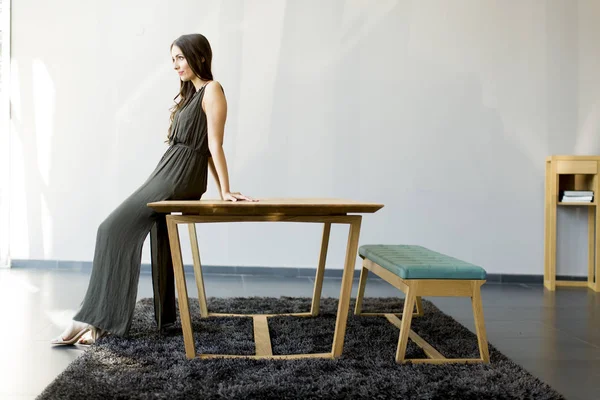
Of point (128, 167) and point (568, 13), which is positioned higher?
point (568, 13)

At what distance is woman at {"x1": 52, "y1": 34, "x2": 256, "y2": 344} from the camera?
2969mm

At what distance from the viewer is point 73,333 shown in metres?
2.99

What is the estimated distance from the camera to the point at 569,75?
17.7 feet

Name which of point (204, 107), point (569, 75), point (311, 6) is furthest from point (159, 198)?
point (569, 75)

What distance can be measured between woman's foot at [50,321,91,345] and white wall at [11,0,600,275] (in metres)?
2.49

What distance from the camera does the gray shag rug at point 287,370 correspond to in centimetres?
229

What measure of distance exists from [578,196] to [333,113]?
79.1 inches

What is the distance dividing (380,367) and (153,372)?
0.88 meters

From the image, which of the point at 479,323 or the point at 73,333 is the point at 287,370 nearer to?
the point at 479,323

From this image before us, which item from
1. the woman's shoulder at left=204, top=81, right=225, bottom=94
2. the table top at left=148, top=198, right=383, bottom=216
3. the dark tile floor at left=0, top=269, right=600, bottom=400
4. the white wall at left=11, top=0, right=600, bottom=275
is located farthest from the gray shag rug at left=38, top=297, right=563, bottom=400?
the white wall at left=11, top=0, right=600, bottom=275

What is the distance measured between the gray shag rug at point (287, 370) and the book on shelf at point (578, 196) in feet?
7.20

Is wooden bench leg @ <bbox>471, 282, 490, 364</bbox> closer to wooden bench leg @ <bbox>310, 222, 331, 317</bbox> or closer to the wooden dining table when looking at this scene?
the wooden dining table

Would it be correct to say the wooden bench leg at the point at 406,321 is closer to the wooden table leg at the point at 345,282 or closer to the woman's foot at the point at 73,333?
the wooden table leg at the point at 345,282

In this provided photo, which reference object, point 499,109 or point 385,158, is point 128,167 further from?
point 499,109
